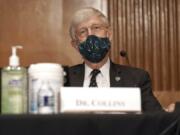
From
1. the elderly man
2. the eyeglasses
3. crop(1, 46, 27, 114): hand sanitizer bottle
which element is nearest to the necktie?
the elderly man

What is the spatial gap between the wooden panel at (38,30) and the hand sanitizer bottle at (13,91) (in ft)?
6.66

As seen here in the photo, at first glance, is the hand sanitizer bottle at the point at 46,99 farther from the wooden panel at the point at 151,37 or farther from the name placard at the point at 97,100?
the wooden panel at the point at 151,37

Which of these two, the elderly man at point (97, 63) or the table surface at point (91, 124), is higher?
the elderly man at point (97, 63)

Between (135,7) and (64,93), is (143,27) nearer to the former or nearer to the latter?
(135,7)

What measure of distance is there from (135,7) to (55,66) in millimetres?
2124

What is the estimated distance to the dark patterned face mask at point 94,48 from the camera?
2.16 m

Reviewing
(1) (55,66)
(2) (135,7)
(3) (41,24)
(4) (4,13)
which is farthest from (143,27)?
(1) (55,66)

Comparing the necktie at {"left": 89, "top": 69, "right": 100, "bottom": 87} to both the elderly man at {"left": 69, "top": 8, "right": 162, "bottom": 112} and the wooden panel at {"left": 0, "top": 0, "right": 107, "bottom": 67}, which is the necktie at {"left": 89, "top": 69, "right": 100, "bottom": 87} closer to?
the elderly man at {"left": 69, "top": 8, "right": 162, "bottom": 112}

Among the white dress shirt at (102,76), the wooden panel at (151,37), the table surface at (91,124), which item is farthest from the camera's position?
the wooden panel at (151,37)

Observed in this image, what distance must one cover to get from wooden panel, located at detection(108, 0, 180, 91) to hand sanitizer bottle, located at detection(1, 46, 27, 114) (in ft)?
6.69

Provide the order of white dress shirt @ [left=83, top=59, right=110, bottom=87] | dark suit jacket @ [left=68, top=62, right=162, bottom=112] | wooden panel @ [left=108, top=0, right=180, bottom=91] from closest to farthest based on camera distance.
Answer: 1. dark suit jacket @ [left=68, top=62, right=162, bottom=112]
2. white dress shirt @ [left=83, top=59, right=110, bottom=87]
3. wooden panel @ [left=108, top=0, right=180, bottom=91]

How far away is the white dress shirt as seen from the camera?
2.25 metres

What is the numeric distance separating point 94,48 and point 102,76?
0.60ft

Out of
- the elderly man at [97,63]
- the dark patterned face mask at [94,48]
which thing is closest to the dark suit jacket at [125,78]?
the elderly man at [97,63]
